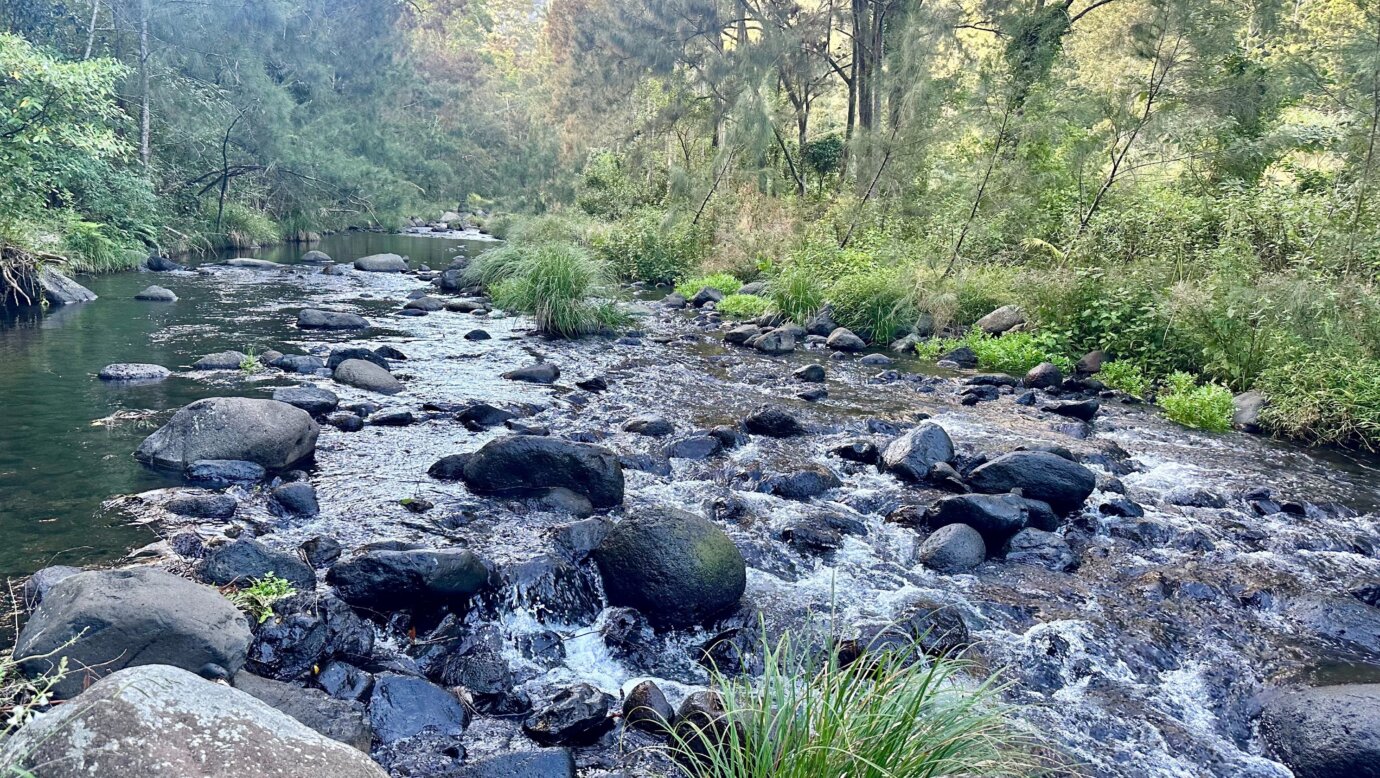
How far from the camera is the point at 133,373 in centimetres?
973

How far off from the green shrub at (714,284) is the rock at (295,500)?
13.8 metres

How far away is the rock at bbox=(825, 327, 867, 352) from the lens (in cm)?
1395

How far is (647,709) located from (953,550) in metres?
2.88

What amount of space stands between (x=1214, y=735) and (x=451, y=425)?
6968 mm

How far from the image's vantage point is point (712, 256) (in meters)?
22.1

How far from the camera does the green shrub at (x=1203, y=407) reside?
9.64m

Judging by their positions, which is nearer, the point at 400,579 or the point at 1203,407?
the point at 400,579

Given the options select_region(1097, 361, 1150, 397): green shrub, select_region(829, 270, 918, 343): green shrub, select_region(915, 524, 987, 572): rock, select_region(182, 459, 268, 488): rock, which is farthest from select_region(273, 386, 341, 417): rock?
select_region(1097, 361, 1150, 397): green shrub

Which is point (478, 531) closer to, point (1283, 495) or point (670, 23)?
point (1283, 495)

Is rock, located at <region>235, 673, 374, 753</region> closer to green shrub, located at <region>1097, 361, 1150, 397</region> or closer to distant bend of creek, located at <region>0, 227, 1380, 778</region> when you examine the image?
distant bend of creek, located at <region>0, 227, 1380, 778</region>

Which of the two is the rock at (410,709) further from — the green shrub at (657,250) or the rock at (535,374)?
the green shrub at (657,250)

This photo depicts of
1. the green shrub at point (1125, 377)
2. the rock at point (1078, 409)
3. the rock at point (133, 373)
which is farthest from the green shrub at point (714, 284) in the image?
the rock at point (133, 373)

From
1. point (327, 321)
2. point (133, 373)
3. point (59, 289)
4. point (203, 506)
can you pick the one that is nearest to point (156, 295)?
point (59, 289)

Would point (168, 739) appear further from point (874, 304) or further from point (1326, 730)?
point (874, 304)
